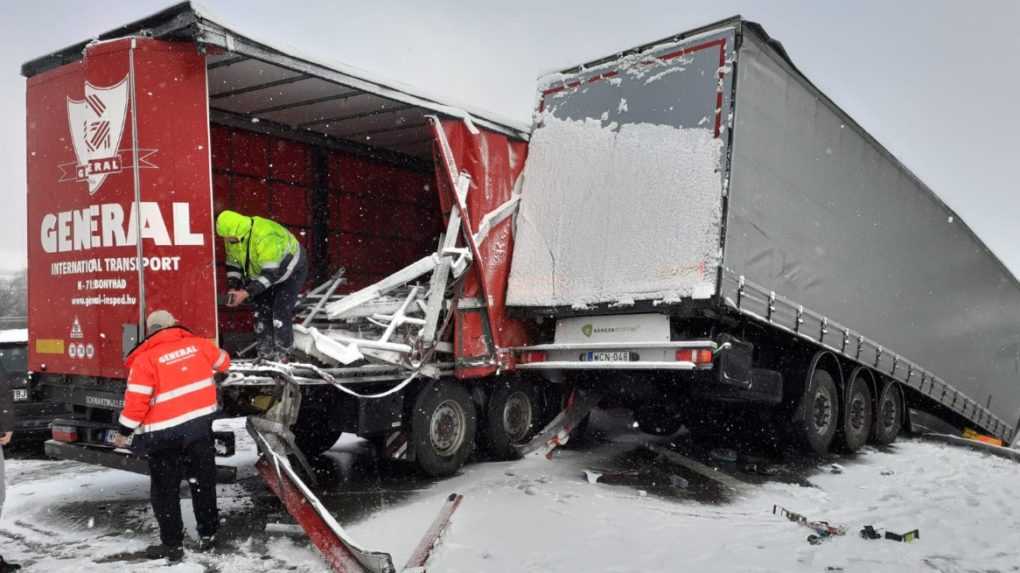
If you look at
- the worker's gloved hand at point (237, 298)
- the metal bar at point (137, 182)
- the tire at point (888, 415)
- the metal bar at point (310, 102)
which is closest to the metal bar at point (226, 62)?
the metal bar at point (137, 182)

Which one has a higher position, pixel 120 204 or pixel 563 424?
pixel 120 204

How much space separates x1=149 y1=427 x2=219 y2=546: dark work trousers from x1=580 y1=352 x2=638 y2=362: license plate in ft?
11.0

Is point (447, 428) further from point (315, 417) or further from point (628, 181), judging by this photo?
point (628, 181)

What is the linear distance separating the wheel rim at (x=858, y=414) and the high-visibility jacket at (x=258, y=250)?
661 cm

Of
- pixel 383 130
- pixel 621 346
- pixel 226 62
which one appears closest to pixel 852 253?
pixel 621 346

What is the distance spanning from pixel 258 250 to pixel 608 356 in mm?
3092

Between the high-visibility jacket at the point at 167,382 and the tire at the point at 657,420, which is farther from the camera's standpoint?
the tire at the point at 657,420

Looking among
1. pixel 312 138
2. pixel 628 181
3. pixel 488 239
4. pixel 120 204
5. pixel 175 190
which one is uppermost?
pixel 312 138

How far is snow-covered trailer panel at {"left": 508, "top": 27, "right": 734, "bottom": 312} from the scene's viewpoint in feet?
20.9

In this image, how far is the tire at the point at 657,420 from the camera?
29.1 ft

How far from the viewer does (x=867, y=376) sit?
955cm

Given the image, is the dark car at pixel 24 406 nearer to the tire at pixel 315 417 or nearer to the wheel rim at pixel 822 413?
the tire at pixel 315 417

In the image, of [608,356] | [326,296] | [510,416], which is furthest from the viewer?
[510,416]

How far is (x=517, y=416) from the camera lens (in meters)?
8.02
